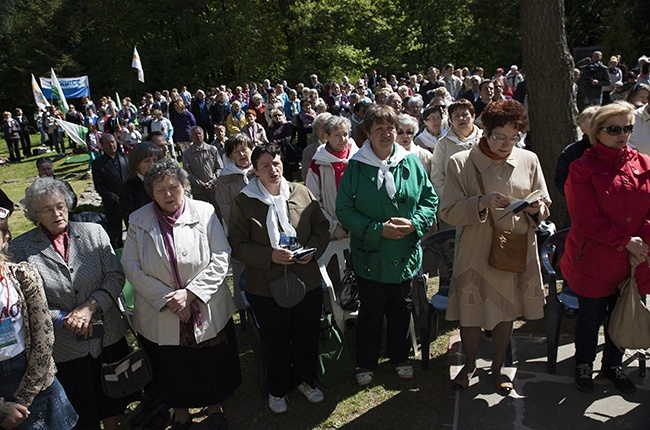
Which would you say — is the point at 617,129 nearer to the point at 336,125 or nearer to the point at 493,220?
the point at 493,220

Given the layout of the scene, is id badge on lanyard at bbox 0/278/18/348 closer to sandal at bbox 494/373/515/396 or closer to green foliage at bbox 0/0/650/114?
sandal at bbox 494/373/515/396

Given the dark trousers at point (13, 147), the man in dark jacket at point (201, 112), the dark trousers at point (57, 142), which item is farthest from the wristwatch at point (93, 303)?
the dark trousers at point (13, 147)

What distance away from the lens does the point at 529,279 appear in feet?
11.7

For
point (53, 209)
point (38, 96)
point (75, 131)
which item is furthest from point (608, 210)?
point (38, 96)

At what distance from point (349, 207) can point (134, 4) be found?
34779 millimetres

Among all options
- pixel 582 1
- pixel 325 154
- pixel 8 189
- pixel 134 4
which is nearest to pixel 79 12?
pixel 134 4

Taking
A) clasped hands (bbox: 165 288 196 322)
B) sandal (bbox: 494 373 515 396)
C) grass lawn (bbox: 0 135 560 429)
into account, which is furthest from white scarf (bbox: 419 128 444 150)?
clasped hands (bbox: 165 288 196 322)

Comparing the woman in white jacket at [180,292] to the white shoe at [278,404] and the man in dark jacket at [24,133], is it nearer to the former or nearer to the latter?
the white shoe at [278,404]

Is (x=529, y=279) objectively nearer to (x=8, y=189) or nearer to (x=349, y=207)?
(x=349, y=207)

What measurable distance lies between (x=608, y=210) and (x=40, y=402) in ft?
11.2

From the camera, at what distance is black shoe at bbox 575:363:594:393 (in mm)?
3652

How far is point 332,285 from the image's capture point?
4.66 metres

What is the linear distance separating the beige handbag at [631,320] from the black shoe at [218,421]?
2.61 m

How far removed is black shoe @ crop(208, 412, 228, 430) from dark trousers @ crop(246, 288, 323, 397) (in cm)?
38
